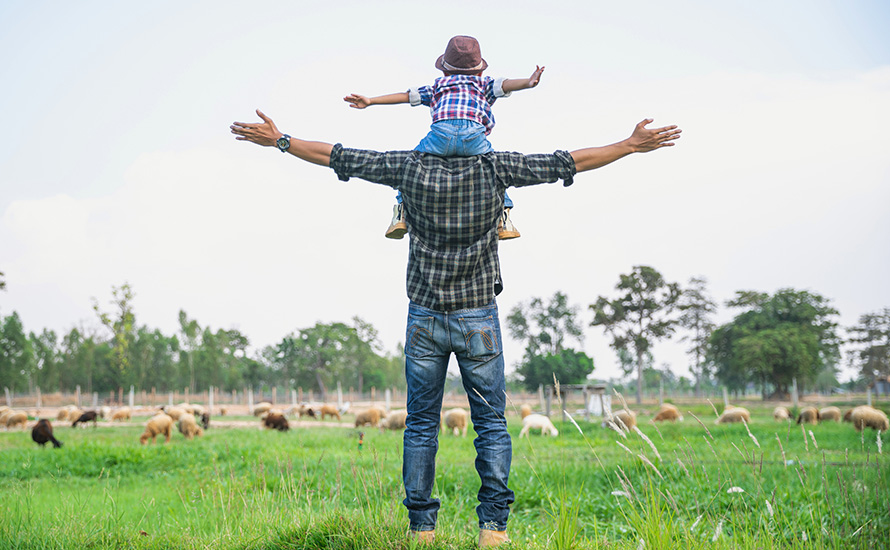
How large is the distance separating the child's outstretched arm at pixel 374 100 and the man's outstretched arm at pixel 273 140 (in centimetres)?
31

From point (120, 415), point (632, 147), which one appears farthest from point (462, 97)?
point (120, 415)

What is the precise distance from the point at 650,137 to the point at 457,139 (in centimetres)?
91

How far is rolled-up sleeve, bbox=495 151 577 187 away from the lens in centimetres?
303

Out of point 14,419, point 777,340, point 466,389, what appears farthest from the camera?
point 777,340

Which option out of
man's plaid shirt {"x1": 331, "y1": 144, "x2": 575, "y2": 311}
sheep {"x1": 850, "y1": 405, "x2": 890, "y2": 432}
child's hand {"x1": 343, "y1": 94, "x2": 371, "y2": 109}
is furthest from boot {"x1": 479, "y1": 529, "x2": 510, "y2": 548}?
sheep {"x1": 850, "y1": 405, "x2": 890, "y2": 432}

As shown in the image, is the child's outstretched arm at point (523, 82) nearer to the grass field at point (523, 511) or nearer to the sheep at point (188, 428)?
the grass field at point (523, 511)

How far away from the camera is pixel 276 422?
21.9 metres

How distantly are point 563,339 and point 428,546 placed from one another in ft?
197

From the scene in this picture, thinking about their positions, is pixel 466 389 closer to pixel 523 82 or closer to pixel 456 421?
pixel 523 82

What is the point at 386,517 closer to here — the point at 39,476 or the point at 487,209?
the point at 487,209

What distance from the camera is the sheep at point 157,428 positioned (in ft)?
56.0

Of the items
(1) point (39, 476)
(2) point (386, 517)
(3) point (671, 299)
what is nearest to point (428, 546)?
(2) point (386, 517)

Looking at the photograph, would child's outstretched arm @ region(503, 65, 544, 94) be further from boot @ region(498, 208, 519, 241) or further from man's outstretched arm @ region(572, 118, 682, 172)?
boot @ region(498, 208, 519, 241)

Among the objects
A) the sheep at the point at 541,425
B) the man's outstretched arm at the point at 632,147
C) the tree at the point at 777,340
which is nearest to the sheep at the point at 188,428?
the sheep at the point at 541,425
